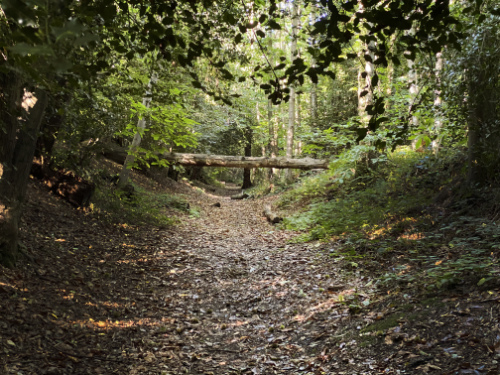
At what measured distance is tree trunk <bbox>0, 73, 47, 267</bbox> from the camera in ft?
13.4

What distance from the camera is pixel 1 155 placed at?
430 cm

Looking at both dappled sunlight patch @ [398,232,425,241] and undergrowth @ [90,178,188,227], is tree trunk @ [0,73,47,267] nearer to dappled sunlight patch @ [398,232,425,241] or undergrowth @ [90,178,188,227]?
undergrowth @ [90,178,188,227]

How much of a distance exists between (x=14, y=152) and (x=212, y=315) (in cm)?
360

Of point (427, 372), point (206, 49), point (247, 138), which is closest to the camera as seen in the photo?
point (206, 49)

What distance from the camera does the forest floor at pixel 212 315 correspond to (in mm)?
3236

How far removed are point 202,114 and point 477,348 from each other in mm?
14503

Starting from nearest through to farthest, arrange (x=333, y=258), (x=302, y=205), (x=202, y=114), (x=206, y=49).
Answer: (x=206, y=49)
(x=333, y=258)
(x=302, y=205)
(x=202, y=114)

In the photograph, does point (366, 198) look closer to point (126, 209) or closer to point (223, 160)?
point (126, 209)

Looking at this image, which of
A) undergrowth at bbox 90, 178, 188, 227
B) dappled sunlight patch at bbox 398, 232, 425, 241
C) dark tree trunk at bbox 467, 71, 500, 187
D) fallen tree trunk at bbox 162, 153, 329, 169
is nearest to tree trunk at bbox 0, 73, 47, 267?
undergrowth at bbox 90, 178, 188, 227

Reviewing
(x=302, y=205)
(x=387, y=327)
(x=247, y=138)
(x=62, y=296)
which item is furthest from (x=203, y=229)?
(x=247, y=138)

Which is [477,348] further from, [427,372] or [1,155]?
[1,155]

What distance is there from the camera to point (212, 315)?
502 centimetres

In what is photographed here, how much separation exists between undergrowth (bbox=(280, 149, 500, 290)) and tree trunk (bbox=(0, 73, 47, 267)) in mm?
5209

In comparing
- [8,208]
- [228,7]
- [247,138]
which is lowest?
[8,208]
